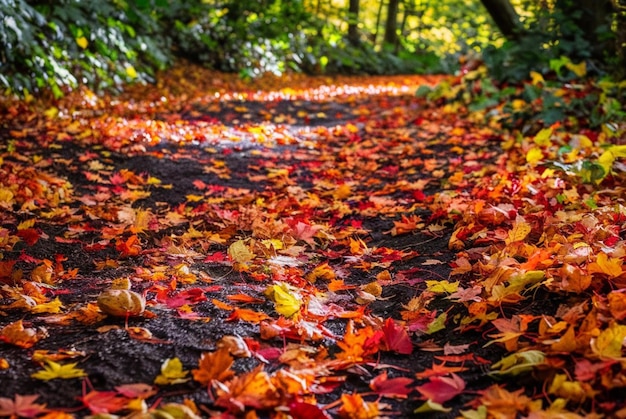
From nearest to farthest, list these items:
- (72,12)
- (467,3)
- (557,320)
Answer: (557,320) < (72,12) < (467,3)

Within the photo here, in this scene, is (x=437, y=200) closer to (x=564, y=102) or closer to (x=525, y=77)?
(x=564, y=102)

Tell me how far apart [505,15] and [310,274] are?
6377 mm

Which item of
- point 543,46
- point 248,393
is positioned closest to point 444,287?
point 248,393

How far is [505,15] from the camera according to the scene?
7.63 m

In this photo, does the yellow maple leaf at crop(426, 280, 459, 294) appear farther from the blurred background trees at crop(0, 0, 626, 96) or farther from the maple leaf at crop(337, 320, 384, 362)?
the blurred background trees at crop(0, 0, 626, 96)

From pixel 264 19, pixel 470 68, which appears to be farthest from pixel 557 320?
pixel 264 19

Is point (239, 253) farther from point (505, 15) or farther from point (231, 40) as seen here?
point (231, 40)

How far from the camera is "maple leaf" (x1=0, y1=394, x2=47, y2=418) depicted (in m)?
1.38

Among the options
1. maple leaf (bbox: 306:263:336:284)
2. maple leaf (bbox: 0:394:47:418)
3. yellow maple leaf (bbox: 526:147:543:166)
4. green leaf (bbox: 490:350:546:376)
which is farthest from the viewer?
yellow maple leaf (bbox: 526:147:543:166)

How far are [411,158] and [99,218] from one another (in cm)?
290

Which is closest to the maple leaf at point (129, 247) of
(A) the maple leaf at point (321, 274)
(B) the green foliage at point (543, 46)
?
(A) the maple leaf at point (321, 274)

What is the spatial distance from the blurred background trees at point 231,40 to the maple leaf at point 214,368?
491cm

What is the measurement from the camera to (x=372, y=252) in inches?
116

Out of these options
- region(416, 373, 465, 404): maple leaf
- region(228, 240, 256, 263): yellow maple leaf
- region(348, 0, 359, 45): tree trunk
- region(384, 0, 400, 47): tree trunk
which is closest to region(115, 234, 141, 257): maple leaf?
region(228, 240, 256, 263): yellow maple leaf
